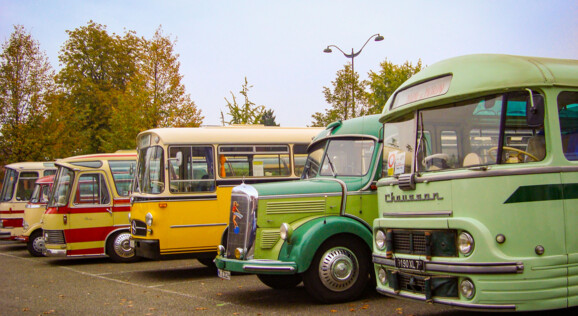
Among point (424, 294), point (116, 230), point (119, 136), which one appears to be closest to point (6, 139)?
point (119, 136)

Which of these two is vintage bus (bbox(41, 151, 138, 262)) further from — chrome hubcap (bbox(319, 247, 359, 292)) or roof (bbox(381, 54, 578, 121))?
roof (bbox(381, 54, 578, 121))

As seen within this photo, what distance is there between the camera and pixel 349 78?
1242 inches

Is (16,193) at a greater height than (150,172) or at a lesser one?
lesser

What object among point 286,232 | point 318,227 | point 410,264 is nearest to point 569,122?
point 410,264

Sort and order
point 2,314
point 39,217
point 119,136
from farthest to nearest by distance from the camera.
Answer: point 119,136 → point 39,217 → point 2,314

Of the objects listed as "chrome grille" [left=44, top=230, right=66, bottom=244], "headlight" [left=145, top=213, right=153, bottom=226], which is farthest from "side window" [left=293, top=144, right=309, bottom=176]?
"chrome grille" [left=44, top=230, right=66, bottom=244]

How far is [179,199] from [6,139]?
2107cm

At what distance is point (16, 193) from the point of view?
2242 cm

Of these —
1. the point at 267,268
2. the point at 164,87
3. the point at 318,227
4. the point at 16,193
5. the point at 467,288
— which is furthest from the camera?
the point at 164,87

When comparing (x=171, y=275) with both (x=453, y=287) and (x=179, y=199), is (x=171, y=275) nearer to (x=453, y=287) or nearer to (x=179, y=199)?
(x=179, y=199)

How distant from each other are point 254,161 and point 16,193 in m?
12.3

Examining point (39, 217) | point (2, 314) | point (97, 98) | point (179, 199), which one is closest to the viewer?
point (2, 314)

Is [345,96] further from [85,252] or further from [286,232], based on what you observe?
[286,232]

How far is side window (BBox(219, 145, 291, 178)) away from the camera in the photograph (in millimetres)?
13836
